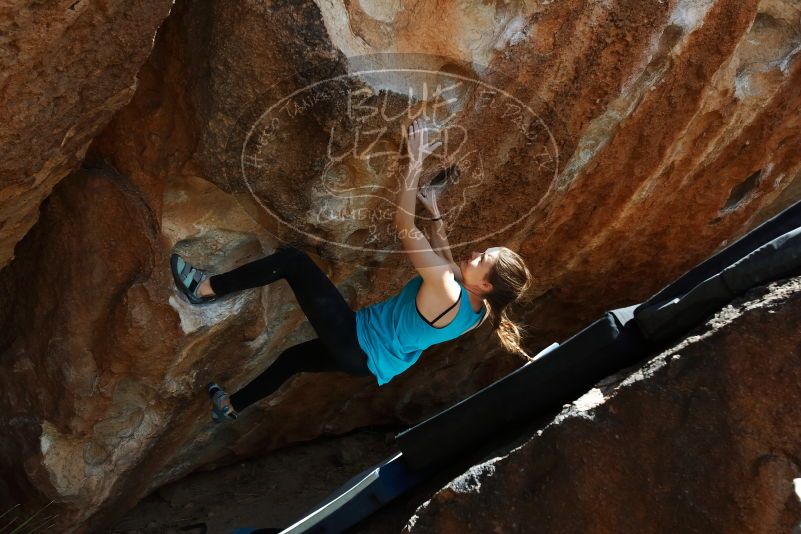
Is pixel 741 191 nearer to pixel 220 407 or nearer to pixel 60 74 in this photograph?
pixel 220 407

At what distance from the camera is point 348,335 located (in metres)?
2.98

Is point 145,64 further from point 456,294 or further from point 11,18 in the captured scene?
point 456,294

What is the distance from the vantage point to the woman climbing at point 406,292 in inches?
113

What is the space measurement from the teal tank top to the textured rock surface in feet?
3.64

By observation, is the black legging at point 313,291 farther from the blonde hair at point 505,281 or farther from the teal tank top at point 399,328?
the blonde hair at point 505,281

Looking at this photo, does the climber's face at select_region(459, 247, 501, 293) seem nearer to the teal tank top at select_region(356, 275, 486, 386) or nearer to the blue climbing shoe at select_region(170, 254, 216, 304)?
the teal tank top at select_region(356, 275, 486, 386)

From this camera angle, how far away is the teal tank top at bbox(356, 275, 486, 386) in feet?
9.73

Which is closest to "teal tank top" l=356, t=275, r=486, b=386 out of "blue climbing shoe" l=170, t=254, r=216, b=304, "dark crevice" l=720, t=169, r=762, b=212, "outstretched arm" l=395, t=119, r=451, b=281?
"outstretched arm" l=395, t=119, r=451, b=281

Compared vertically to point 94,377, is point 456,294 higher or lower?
lower

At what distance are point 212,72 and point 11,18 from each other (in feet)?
2.07

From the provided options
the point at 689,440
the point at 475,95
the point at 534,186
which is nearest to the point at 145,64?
the point at 475,95

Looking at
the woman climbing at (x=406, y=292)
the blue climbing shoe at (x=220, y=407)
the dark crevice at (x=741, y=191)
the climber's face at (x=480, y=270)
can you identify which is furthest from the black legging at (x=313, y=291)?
the dark crevice at (x=741, y=191)

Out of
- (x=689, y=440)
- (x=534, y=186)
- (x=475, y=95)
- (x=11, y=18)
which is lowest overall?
(x=689, y=440)

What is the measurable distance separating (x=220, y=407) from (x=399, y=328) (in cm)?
95
